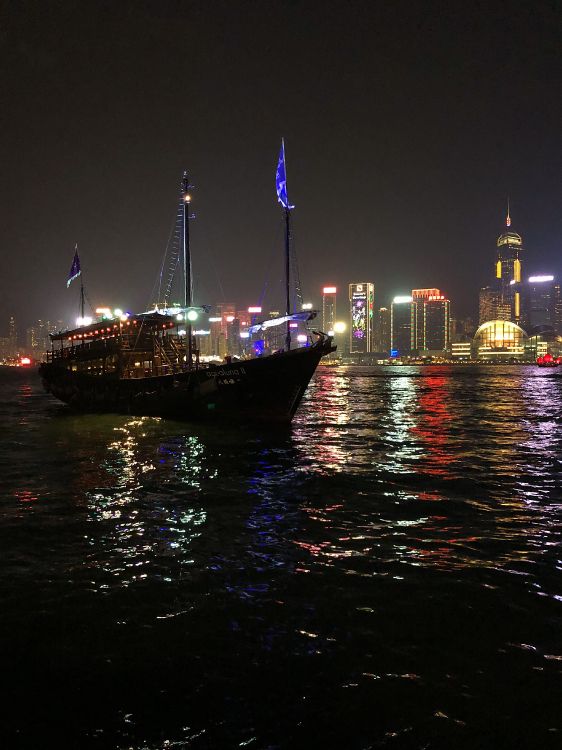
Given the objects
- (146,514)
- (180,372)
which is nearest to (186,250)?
(180,372)

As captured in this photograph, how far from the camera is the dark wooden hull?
83.9ft

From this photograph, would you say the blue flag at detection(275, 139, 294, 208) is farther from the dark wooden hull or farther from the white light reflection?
the white light reflection

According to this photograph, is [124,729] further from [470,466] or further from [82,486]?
[470,466]

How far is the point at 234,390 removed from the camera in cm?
2712

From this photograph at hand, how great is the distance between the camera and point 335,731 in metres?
4.48

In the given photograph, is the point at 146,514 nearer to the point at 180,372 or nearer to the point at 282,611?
the point at 282,611

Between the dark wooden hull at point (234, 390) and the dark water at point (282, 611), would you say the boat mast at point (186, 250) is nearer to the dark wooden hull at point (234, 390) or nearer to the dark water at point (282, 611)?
the dark wooden hull at point (234, 390)

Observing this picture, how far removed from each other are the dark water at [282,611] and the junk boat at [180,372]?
11167 mm

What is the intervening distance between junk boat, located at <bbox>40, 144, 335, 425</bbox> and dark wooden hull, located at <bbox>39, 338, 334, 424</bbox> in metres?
0.05

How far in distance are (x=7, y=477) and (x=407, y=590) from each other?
12953mm

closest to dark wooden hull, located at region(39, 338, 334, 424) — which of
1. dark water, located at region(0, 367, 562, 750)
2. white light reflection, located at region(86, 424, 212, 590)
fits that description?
white light reflection, located at region(86, 424, 212, 590)

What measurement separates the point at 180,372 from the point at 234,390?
20.3ft

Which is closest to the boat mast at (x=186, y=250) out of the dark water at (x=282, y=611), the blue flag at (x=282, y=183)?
the blue flag at (x=282, y=183)

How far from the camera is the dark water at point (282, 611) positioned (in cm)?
462
